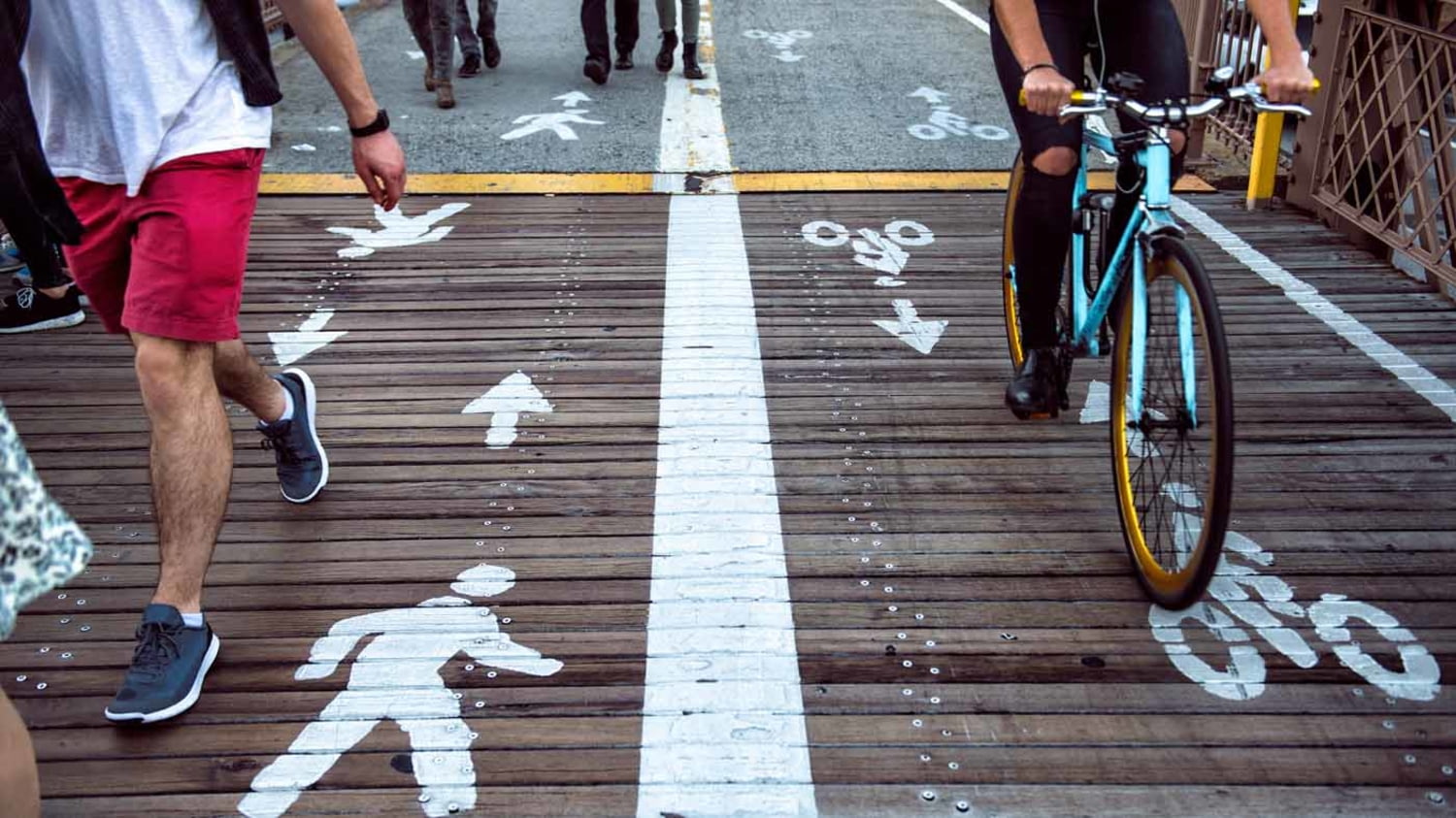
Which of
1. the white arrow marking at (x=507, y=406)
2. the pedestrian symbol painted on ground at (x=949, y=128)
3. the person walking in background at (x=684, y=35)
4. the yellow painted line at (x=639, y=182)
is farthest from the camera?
the person walking in background at (x=684, y=35)

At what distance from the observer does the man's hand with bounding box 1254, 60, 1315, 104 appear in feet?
8.67

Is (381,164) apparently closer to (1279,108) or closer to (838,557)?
(838,557)

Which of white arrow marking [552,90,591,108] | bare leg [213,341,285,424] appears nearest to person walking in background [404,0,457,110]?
white arrow marking [552,90,591,108]

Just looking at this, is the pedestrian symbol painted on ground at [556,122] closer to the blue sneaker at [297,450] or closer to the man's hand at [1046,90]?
the blue sneaker at [297,450]

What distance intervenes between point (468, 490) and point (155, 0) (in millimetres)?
1443

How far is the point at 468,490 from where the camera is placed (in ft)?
11.0

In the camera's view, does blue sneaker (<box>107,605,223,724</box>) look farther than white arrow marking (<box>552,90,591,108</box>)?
No

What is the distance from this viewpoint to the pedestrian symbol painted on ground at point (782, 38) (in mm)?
8844

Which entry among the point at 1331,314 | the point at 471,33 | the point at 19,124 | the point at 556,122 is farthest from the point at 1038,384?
the point at 471,33

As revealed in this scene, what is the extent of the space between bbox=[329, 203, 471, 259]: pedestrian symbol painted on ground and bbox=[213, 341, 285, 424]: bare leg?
6.44 feet

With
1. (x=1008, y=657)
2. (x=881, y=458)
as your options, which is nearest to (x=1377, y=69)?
(x=881, y=458)

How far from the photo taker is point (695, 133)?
269 inches

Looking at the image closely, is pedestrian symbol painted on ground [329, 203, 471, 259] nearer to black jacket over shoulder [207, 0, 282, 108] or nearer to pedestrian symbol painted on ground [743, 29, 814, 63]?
black jacket over shoulder [207, 0, 282, 108]

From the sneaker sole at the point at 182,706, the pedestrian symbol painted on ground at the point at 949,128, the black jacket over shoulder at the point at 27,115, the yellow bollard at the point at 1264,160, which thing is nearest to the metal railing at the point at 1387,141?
the yellow bollard at the point at 1264,160
